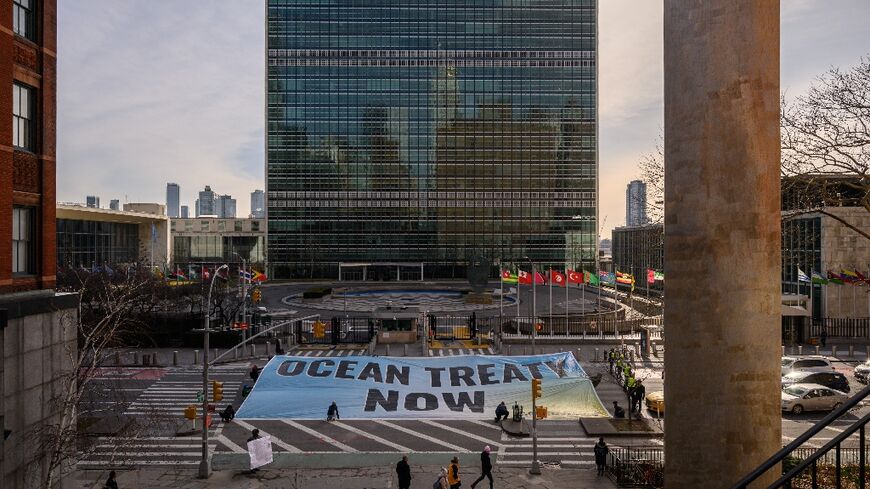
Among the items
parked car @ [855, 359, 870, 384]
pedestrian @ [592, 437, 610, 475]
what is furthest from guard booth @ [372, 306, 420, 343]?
parked car @ [855, 359, 870, 384]

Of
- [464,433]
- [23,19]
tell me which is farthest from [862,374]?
[23,19]

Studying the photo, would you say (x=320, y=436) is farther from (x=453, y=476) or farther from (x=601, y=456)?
(x=601, y=456)

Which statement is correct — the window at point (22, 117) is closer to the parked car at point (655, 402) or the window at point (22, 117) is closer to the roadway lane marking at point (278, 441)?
the roadway lane marking at point (278, 441)

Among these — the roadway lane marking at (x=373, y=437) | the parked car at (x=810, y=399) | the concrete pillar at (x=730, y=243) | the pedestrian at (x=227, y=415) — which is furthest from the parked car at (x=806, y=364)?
the concrete pillar at (x=730, y=243)

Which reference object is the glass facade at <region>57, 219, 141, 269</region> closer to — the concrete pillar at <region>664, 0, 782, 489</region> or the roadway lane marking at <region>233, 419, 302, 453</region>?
the roadway lane marking at <region>233, 419, 302, 453</region>

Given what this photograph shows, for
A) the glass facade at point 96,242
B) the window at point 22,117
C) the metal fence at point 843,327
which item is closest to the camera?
the window at point 22,117

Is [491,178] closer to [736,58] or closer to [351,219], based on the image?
[351,219]
